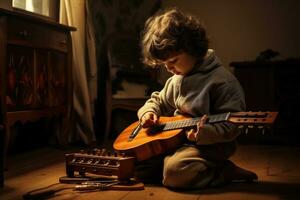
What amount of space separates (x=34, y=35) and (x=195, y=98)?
1034mm

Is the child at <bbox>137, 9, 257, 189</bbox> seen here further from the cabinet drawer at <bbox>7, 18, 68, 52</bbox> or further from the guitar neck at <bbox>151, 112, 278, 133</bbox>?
the cabinet drawer at <bbox>7, 18, 68, 52</bbox>

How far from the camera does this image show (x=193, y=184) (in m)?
1.59

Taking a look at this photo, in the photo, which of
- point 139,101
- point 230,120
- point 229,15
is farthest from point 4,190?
point 229,15

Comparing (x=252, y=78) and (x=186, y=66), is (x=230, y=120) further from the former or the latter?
(x=252, y=78)

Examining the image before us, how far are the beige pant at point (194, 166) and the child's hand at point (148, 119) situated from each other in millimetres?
154

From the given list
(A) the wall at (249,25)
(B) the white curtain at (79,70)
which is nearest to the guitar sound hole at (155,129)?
(B) the white curtain at (79,70)

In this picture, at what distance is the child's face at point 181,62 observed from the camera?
5.47 ft

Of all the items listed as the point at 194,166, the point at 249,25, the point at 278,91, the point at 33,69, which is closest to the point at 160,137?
the point at 194,166

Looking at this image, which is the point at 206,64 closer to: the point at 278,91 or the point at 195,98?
the point at 195,98

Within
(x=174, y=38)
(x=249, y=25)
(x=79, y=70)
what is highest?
(x=249, y=25)

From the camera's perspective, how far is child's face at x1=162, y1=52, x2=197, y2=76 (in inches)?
65.7

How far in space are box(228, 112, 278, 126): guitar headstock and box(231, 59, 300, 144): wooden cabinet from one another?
1.80m

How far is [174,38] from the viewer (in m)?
1.64

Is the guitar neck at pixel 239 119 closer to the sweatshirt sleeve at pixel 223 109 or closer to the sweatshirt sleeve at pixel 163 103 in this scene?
the sweatshirt sleeve at pixel 223 109
